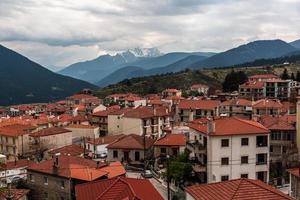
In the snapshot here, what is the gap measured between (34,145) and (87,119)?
70.9 ft

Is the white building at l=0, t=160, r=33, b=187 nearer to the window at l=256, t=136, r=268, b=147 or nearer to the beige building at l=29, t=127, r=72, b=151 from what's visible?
the beige building at l=29, t=127, r=72, b=151

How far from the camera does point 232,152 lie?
40062mm

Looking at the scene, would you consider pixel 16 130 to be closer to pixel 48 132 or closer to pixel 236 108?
pixel 48 132

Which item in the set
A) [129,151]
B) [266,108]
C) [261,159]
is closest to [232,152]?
[261,159]

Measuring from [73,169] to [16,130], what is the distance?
118ft

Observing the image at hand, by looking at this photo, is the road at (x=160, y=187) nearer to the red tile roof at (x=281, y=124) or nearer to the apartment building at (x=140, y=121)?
the red tile roof at (x=281, y=124)

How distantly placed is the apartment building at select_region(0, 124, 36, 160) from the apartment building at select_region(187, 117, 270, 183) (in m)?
34.1

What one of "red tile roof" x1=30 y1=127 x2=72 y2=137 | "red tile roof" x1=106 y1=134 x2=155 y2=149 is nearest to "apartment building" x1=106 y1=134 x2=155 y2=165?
"red tile roof" x1=106 y1=134 x2=155 y2=149

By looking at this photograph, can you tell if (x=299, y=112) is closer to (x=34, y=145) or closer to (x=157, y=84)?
(x=34, y=145)

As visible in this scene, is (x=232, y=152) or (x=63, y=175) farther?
(x=232, y=152)

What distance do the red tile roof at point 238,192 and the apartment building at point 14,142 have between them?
4953 cm

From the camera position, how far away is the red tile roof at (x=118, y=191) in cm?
2352

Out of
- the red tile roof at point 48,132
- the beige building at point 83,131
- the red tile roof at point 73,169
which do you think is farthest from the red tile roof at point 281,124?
the beige building at point 83,131

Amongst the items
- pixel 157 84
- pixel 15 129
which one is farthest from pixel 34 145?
pixel 157 84
